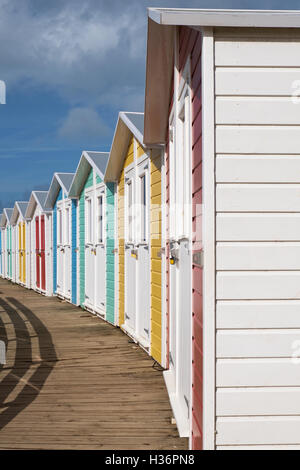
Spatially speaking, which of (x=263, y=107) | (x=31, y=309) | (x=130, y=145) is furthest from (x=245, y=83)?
(x=31, y=309)

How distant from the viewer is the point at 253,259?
3129 millimetres

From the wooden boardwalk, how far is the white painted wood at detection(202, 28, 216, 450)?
1.10 m

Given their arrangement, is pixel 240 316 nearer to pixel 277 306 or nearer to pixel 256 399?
pixel 277 306

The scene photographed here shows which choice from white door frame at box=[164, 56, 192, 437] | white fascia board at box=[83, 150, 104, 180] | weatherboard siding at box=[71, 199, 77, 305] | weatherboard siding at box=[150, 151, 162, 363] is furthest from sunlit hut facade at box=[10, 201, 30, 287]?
white door frame at box=[164, 56, 192, 437]

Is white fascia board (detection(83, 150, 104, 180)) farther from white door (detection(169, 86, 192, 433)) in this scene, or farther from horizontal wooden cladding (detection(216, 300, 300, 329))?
horizontal wooden cladding (detection(216, 300, 300, 329))

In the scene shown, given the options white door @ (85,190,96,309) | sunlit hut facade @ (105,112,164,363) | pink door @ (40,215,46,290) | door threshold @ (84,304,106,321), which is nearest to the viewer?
sunlit hut facade @ (105,112,164,363)

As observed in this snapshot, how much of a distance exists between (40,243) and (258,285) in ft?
55.1

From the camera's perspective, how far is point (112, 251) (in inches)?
410

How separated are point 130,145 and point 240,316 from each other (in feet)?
20.2

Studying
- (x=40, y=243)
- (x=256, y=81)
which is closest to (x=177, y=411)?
(x=256, y=81)

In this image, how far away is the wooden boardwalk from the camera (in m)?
4.27

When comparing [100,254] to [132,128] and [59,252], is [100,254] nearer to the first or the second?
[132,128]

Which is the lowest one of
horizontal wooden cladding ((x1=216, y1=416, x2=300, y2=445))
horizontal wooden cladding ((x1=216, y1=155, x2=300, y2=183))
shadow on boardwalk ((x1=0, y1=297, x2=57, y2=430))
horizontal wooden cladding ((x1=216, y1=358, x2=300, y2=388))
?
shadow on boardwalk ((x1=0, y1=297, x2=57, y2=430))

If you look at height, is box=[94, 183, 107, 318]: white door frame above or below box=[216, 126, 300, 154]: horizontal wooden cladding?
below
